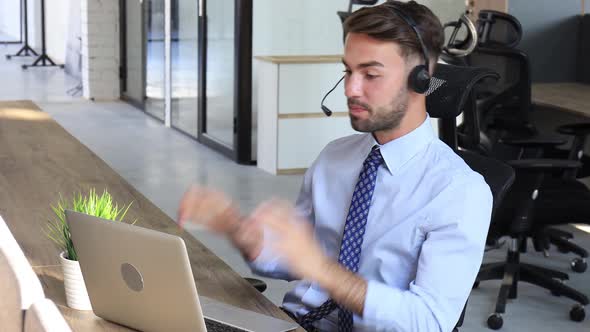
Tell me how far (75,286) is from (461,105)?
40.7 inches

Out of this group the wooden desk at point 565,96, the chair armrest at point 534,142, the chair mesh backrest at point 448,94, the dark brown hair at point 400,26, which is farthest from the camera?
the wooden desk at point 565,96

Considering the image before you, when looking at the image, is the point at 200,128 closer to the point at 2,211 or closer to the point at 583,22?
the point at 583,22

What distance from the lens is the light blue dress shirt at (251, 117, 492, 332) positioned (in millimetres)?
1862

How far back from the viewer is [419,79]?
1.96 metres

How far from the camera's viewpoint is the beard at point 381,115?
1970 millimetres

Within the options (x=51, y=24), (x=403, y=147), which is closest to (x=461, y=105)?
(x=403, y=147)

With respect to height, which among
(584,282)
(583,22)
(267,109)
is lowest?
(584,282)

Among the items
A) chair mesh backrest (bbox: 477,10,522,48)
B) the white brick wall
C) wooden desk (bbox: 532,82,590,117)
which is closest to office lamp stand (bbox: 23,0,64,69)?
the white brick wall

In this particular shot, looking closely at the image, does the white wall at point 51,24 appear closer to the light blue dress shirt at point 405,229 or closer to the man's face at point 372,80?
the light blue dress shirt at point 405,229

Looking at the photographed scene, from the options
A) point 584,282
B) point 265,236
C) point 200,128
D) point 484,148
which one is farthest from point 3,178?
point 200,128

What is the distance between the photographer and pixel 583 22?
6125 millimetres

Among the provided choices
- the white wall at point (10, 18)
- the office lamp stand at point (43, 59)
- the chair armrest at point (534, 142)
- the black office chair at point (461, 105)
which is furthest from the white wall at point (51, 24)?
the black office chair at point (461, 105)

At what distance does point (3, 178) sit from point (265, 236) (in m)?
1.25

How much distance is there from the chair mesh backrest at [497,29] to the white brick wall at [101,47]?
6.24 meters
